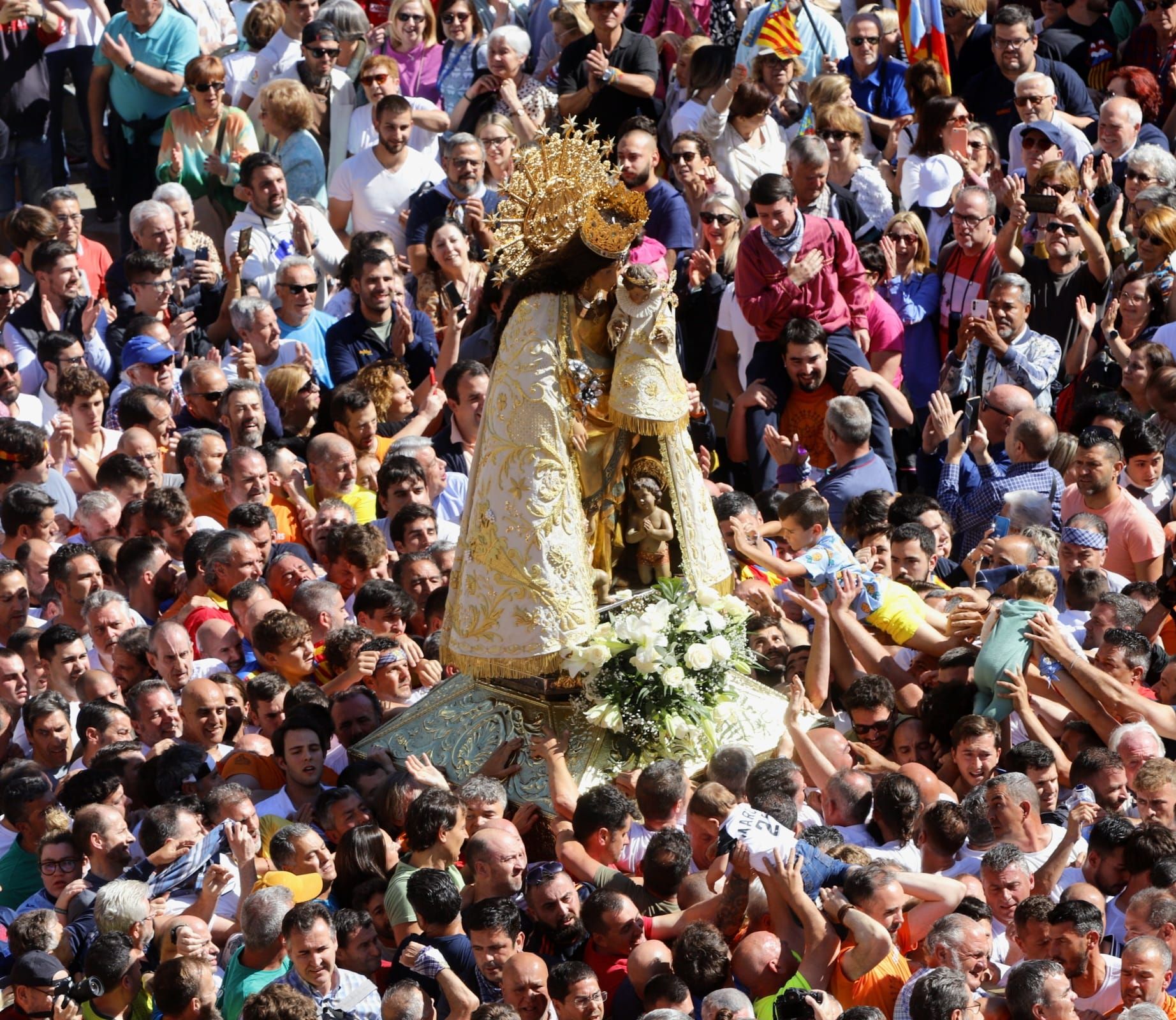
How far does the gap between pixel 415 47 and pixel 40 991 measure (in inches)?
370

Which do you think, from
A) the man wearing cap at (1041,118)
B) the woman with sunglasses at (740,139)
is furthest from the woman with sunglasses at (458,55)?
the man wearing cap at (1041,118)

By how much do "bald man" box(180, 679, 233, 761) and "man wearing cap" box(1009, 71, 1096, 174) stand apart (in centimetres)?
679

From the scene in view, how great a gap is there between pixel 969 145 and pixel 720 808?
6.92 meters

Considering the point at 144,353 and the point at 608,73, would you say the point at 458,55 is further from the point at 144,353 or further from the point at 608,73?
the point at 144,353

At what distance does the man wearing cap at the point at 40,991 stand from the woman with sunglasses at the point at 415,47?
9068 millimetres

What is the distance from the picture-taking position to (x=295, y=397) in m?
14.8

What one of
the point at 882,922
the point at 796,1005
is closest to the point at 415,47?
the point at 882,922

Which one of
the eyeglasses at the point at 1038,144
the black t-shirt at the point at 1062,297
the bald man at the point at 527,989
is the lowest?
the bald man at the point at 527,989

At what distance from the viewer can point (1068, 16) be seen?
1798 cm

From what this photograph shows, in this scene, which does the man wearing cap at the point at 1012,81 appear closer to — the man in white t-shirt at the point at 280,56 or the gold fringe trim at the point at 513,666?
the man in white t-shirt at the point at 280,56

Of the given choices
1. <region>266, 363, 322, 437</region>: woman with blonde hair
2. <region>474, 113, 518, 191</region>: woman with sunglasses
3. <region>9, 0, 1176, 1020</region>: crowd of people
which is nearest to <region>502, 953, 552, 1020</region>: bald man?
<region>9, 0, 1176, 1020</region>: crowd of people

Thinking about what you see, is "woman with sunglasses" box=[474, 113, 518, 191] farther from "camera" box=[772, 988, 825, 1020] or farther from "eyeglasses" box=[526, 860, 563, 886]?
"camera" box=[772, 988, 825, 1020]

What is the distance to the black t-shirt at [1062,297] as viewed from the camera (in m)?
15.6

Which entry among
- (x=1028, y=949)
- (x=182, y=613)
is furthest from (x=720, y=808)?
(x=182, y=613)
